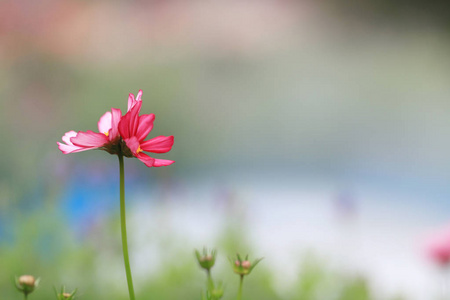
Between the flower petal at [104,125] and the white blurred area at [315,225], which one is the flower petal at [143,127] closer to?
the flower petal at [104,125]

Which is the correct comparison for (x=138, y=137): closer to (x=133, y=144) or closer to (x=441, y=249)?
(x=133, y=144)

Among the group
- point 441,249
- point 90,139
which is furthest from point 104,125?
point 441,249

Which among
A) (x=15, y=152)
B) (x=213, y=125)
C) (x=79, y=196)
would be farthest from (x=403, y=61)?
(x=15, y=152)

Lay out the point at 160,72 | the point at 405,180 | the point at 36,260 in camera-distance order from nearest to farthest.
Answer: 1. the point at 36,260
2. the point at 160,72
3. the point at 405,180

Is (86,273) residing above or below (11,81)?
below

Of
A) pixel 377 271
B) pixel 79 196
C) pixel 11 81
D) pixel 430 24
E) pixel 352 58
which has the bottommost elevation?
pixel 377 271

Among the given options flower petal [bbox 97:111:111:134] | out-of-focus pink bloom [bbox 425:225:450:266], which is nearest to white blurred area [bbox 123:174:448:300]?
out-of-focus pink bloom [bbox 425:225:450:266]

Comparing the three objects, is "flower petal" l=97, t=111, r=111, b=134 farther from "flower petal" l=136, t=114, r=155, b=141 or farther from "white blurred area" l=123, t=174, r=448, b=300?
"white blurred area" l=123, t=174, r=448, b=300

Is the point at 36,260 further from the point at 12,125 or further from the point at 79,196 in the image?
the point at 12,125
